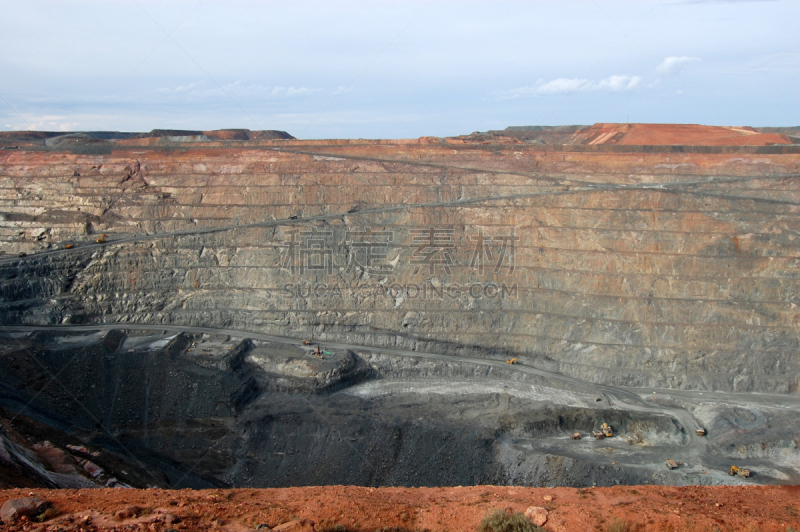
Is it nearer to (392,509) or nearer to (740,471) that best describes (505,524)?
(392,509)

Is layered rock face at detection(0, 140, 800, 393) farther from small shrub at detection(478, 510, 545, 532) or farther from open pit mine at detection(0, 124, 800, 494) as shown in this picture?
small shrub at detection(478, 510, 545, 532)

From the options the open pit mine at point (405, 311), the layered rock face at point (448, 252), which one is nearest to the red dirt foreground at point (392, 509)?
the open pit mine at point (405, 311)

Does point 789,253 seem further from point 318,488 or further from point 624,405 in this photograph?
point 318,488

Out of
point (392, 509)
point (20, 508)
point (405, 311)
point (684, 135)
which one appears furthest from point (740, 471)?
point (684, 135)

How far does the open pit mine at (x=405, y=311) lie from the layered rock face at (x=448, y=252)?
0.09 metres

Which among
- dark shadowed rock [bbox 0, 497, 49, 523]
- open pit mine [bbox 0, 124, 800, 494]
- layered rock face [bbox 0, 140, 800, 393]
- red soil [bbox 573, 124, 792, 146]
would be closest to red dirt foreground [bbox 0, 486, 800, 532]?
dark shadowed rock [bbox 0, 497, 49, 523]

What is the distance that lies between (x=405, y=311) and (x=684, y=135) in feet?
61.0

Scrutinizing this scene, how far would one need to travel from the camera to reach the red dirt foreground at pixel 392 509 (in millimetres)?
7969

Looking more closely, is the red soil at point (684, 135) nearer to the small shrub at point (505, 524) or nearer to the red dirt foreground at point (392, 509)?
the red dirt foreground at point (392, 509)

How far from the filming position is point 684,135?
27.2m

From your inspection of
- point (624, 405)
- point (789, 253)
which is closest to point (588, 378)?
point (624, 405)

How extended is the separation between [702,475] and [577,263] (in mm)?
8595

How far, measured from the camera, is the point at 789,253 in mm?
19281

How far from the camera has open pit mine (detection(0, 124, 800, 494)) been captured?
50.6 feet
